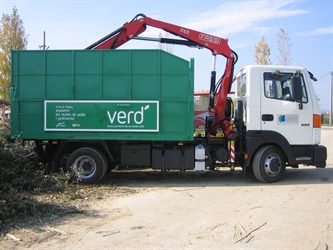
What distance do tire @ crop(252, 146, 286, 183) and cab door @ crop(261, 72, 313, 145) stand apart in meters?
0.51

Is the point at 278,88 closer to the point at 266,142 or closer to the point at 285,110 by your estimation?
the point at 285,110

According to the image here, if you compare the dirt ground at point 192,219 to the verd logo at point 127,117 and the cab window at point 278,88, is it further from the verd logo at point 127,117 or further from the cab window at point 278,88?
the cab window at point 278,88

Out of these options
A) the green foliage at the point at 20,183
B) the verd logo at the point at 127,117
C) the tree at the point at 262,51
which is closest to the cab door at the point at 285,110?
the verd logo at the point at 127,117

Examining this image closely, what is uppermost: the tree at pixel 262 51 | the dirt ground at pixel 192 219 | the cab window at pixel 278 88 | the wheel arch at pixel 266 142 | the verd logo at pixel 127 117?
the tree at pixel 262 51

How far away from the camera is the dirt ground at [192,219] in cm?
458

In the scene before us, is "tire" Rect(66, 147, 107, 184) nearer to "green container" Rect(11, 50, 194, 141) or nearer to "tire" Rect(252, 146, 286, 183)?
"green container" Rect(11, 50, 194, 141)

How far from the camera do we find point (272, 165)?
845cm

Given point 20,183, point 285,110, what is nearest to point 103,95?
point 20,183

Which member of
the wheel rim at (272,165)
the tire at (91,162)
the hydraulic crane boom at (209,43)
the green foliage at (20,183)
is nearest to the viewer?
the green foliage at (20,183)

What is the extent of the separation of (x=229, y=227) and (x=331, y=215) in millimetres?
1986

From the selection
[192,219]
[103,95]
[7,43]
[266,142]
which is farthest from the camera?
[7,43]

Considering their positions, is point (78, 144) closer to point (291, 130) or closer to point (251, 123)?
point (251, 123)

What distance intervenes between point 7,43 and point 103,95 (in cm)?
2232

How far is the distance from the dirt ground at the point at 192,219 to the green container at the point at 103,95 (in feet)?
5.05
